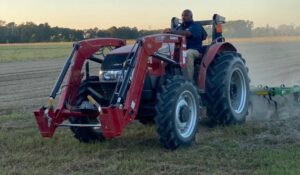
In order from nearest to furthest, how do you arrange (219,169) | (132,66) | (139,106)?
(219,169)
(132,66)
(139,106)

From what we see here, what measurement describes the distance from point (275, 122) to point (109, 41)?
9.45 feet

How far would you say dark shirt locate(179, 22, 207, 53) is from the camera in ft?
28.3

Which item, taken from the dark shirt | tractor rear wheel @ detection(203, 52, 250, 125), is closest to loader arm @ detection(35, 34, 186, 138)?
the dark shirt

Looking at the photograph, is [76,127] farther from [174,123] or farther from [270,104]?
[270,104]

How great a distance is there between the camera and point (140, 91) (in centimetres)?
718

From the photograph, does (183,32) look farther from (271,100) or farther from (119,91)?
(271,100)

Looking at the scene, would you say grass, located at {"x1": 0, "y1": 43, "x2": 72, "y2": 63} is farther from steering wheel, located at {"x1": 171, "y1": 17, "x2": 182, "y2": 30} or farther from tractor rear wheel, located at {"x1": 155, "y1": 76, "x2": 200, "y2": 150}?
tractor rear wheel, located at {"x1": 155, "y1": 76, "x2": 200, "y2": 150}

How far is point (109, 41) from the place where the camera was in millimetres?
8406

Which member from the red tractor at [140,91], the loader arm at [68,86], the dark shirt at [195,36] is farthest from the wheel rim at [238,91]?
the loader arm at [68,86]

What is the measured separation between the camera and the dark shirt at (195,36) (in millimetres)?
8617

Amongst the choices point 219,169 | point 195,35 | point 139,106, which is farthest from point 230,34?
point 219,169

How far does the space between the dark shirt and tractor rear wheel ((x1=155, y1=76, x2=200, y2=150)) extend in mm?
1277

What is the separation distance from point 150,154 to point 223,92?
2092mm

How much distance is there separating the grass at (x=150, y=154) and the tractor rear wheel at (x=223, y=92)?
23 centimetres
